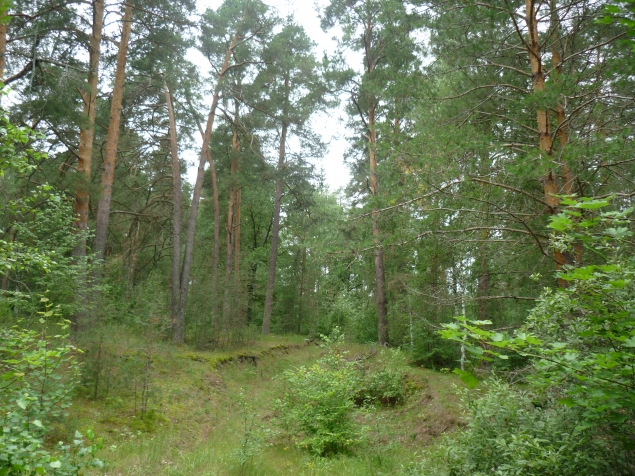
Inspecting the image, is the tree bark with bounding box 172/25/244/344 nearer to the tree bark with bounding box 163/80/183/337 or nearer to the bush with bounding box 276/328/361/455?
the tree bark with bounding box 163/80/183/337

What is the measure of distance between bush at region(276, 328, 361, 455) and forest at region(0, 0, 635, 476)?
4 centimetres

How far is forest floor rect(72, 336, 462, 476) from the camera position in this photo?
227 inches

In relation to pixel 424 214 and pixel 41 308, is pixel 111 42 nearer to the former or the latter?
pixel 41 308

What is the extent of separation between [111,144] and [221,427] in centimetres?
753

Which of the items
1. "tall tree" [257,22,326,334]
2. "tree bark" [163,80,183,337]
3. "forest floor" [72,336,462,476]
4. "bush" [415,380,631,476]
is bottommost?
"forest floor" [72,336,462,476]

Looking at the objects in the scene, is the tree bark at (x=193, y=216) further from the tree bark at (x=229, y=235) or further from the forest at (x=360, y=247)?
the tree bark at (x=229, y=235)

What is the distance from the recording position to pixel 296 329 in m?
27.2

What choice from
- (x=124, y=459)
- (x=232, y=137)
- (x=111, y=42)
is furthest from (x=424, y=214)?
(x=232, y=137)

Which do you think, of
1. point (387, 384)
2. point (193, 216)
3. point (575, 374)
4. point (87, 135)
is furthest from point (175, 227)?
point (575, 374)

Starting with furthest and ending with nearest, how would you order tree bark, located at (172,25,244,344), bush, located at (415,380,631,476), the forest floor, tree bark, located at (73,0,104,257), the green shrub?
tree bark, located at (172,25,244,344)
the green shrub
tree bark, located at (73,0,104,257)
the forest floor
bush, located at (415,380,631,476)

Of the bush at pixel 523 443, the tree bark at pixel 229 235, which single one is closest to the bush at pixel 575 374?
the bush at pixel 523 443

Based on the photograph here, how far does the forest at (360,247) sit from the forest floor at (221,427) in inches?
2.7

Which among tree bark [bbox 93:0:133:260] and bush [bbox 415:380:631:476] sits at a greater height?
tree bark [bbox 93:0:133:260]

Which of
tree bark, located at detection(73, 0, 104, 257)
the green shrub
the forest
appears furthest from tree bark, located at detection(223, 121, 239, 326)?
the green shrub
